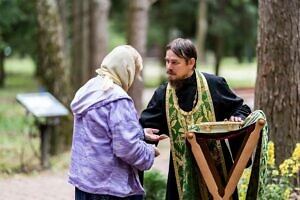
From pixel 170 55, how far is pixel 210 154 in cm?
71

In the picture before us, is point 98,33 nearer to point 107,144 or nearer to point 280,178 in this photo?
point 280,178

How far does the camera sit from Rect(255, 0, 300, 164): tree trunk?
652 centimetres

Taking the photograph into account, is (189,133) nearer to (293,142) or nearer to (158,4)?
(293,142)

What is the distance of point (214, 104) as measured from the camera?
465 centimetres

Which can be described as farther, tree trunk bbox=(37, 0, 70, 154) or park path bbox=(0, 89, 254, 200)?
tree trunk bbox=(37, 0, 70, 154)

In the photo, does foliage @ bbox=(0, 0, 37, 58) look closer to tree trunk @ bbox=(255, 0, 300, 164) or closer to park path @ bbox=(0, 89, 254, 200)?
park path @ bbox=(0, 89, 254, 200)

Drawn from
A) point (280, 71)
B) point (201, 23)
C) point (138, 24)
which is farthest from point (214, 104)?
point (201, 23)

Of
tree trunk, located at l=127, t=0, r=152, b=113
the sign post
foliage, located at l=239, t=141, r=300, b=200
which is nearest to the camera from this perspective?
foliage, located at l=239, t=141, r=300, b=200

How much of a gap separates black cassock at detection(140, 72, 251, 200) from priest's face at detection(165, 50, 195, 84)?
0.32 ft

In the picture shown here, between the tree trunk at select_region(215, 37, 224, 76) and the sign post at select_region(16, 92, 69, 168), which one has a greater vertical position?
the sign post at select_region(16, 92, 69, 168)

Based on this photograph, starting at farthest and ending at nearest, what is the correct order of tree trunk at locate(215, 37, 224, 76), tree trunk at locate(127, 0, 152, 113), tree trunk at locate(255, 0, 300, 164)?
tree trunk at locate(215, 37, 224, 76) < tree trunk at locate(127, 0, 152, 113) < tree trunk at locate(255, 0, 300, 164)

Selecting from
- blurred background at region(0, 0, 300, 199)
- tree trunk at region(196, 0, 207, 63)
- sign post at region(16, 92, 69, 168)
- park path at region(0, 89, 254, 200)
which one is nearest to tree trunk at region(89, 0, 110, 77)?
blurred background at region(0, 0, 300, 199)

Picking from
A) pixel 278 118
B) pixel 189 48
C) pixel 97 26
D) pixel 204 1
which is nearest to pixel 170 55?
pixel 189 48

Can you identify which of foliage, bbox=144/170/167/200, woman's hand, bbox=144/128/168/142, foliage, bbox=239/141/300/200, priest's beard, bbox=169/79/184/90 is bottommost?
foliage, bbox=144/170/167/200
